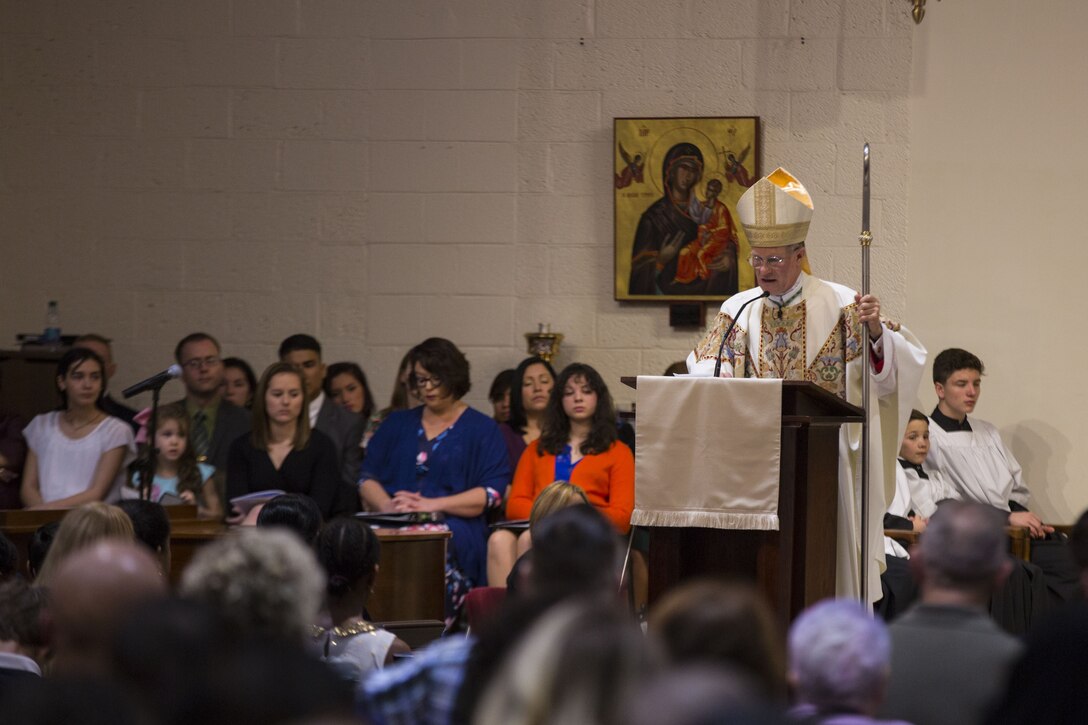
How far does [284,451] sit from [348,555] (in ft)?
9.06

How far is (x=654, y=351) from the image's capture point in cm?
816

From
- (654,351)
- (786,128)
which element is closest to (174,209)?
(654,351)

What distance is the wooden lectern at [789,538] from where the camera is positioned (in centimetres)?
438

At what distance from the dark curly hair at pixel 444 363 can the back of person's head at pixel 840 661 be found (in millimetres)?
4641

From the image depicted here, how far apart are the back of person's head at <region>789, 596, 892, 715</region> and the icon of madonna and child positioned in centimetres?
581

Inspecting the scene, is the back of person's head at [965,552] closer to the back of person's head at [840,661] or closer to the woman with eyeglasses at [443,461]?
the back of person's head at [840,661]

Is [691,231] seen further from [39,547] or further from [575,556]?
Result: [575,556]

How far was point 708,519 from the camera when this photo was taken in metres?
4.39

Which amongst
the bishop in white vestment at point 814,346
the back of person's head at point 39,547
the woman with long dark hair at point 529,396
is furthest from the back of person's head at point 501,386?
the back of person's head at point 39,547

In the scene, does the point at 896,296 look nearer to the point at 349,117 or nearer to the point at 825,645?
the point at 349,117

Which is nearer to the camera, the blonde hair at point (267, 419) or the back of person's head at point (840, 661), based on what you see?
the back of person's head at point (840, 661)

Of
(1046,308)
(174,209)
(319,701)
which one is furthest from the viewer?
(174,209)

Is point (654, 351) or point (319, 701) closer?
point (319, 701)

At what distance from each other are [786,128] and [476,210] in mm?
1755
